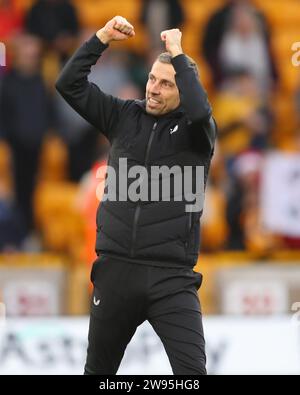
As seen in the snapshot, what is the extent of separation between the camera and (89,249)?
29.6 ft

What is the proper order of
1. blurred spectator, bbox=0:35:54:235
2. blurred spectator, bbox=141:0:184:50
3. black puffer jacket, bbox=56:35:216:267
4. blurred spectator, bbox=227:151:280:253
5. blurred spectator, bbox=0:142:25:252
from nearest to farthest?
black puffer jacket, bbox=56:35:216:267 < blurred spectator, bbox=227:151:280:253 < blurred spectator, bbox=0:142:25:252 < blurred spectator, bbox=0:35:54:235 < blurred spectator, bbox=141:0:184:50

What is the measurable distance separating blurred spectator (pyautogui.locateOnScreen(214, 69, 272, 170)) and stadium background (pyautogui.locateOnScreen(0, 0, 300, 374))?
0.02 m

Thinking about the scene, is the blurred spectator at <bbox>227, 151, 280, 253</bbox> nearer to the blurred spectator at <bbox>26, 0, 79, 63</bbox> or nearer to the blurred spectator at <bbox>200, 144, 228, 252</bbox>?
the blurred spectator at <bbox>200, 144, 228, 252</bbox>

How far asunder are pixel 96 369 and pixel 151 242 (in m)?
0.70

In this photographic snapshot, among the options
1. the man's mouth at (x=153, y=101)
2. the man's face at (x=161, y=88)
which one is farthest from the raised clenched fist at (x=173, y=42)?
the man's mouth at (x=153, y=101)

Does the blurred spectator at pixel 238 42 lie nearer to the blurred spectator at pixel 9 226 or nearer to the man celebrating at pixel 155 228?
the blurred spectator at pixel 9 226

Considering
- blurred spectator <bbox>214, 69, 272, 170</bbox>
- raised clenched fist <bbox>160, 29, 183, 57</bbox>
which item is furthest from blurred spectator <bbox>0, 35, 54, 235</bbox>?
raised clenched fist <bbox>160, 29, 183, 57</bbox>

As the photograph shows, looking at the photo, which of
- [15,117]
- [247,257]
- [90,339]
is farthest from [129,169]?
[15,117]

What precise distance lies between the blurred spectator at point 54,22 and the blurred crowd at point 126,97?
0.01m

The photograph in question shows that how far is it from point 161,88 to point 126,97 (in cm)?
483

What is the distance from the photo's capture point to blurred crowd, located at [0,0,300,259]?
10.4 m

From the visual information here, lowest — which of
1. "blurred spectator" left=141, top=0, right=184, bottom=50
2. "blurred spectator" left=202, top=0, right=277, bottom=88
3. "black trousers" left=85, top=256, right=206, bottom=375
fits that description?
"black trousers" left=85, top=256, right=206, bottom=375

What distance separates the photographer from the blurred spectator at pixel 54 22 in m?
11.9
